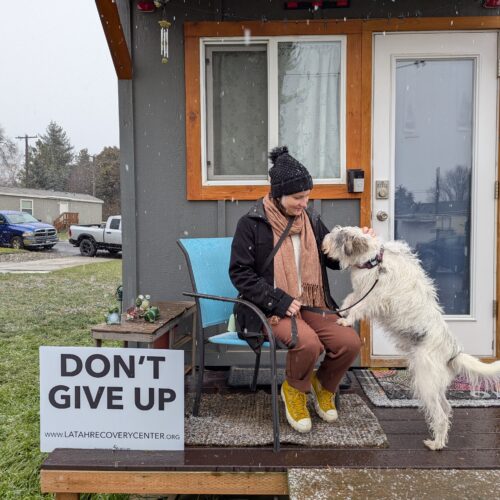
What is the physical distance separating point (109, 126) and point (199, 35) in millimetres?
55055

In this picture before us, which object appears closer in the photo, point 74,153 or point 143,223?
Result: point 143,223

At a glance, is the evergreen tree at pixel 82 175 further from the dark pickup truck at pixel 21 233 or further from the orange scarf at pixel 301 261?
the orange scarf at pixel 301 261

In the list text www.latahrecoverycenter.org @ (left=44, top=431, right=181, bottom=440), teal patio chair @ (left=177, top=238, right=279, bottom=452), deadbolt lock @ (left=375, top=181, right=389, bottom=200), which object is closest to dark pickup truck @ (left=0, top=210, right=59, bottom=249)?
teal patio chair @ (left=177, top=238, right=279, bottom=452)

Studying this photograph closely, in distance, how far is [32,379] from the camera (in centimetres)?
441

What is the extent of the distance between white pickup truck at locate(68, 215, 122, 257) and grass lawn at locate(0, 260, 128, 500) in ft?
12.2

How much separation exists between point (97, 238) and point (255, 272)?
16.0m

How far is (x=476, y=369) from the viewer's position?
2.37m

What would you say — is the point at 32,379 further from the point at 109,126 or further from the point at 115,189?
the point at 109,126

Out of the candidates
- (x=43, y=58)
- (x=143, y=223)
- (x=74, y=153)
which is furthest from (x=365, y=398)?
(x=43, y=58)

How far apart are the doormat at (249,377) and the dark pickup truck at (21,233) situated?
18.6m

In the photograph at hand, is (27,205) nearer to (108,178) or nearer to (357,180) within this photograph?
(108,178)

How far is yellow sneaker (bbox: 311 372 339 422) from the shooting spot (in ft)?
8.98

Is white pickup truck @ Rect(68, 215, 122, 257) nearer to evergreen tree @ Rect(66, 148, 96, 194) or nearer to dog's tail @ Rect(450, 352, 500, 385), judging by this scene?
dog's tail @ Rect(450, 352, 500, 385)

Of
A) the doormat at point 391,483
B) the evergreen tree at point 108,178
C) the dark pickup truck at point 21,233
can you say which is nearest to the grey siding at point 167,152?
the doormat at point 391,483
